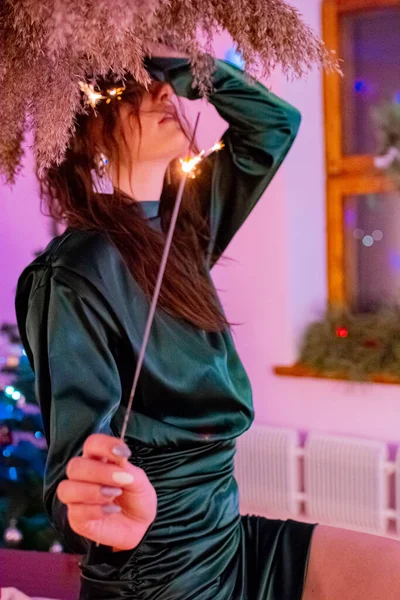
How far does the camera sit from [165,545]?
34.4 inches

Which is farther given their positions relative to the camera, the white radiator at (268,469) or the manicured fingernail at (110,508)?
the white radiator at (268,469)

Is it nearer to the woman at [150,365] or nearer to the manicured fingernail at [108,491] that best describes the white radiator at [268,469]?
the woman at [150,365]

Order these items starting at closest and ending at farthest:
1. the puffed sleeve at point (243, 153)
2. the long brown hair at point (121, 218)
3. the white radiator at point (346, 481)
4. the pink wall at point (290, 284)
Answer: the long brown hair at point (121, 218) → the puffed sleeve at point (243, 153) → the white radiator at point (346, 481) → the pink wall at point (290, 284)

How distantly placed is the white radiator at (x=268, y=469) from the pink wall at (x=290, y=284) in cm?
9

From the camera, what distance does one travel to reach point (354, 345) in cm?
→ 193

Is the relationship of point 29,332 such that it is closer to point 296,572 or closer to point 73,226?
point 73,226

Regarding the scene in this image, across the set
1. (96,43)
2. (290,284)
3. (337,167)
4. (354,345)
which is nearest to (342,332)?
(354,345)

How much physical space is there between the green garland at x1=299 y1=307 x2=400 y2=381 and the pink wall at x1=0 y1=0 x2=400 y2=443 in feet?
0.20

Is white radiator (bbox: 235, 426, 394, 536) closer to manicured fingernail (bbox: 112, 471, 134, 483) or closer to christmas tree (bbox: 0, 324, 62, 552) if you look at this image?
christmas tree (bbox: 0, 324, 62, 552)

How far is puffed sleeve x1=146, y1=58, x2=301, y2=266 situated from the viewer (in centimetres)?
114

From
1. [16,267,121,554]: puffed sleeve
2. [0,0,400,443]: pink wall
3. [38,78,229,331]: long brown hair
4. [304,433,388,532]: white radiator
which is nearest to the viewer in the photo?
[16,267,121,554]: puffed sleeve

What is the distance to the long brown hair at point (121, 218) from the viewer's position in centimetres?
92

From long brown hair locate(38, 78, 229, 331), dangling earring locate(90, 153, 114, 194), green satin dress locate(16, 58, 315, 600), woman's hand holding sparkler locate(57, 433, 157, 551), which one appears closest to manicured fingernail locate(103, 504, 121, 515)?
woman's hand holding sparkler locate(57, 433, 157, 551)

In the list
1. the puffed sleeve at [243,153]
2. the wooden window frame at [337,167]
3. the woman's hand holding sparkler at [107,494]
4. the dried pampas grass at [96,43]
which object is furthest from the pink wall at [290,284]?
the woman's hand holding sparkler at [107,494]
